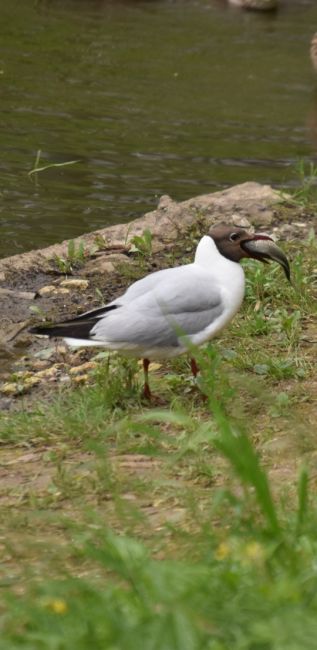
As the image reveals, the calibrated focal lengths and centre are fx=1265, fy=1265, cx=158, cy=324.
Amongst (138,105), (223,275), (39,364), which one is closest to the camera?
(223,275)

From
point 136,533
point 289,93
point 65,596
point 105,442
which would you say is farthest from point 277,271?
point 289,93

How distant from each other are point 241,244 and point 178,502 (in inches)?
70.4

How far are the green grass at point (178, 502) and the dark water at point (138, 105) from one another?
2.82 metres

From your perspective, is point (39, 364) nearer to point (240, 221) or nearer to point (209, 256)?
point (209, 256)

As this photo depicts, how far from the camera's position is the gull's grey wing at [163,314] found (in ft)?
16.6

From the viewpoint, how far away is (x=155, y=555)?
3430 mm

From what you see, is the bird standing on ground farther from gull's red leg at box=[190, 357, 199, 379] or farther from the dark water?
the dark water

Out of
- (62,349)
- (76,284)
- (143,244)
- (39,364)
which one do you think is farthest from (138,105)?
(39,364)

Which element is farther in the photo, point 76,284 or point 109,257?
point 109,257

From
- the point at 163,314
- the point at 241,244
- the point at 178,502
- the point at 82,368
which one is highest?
the point at 241,244

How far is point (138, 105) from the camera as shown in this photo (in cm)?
1208

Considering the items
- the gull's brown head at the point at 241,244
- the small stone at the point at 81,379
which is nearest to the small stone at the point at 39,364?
the small stone at the point at 81,379

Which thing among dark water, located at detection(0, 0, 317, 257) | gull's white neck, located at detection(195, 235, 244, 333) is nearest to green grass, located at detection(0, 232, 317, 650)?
gull's white neck, located at detection(195, 235, 244, 333)

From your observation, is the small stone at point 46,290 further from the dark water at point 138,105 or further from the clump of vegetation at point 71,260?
the dark water at point 138,105
